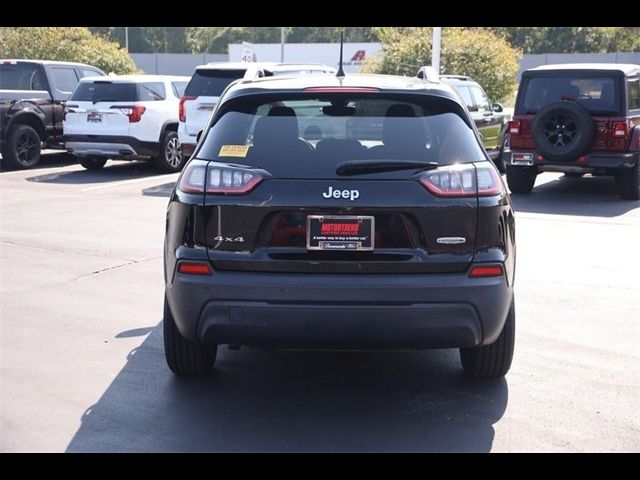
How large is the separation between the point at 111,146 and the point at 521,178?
679 centimetres

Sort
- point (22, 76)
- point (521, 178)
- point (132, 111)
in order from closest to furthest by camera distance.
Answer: point (521, 178) < point (132, 111) < point (22, 76)

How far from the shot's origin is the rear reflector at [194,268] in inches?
174

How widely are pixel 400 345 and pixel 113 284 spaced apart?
3774 millimetres

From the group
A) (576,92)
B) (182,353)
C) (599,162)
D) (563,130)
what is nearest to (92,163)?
(563,130)

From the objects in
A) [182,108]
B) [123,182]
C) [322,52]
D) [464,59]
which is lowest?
[123,182]

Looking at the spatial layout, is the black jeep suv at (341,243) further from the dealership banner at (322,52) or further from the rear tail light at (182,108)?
the dealership banner at (322,52)

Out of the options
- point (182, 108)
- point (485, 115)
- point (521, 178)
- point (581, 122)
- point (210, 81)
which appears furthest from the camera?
point (485, 115)

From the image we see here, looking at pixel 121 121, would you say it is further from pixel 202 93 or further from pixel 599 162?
pixel 599 162

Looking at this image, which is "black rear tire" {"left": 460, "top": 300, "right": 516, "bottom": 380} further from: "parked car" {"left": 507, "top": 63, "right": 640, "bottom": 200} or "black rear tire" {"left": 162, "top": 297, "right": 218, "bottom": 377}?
"parked car" {"left": 507, "top": 63, "right": 640, "bottom": 200}

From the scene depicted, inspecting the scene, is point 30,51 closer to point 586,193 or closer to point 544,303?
point 586,193

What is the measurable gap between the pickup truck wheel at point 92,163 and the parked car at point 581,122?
762 cm

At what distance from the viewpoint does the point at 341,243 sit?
14.3 ft

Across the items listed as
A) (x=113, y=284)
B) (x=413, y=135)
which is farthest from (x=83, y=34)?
(x=413, y=135)

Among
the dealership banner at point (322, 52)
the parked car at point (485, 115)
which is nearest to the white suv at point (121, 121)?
the parked car at point (485, 115)
